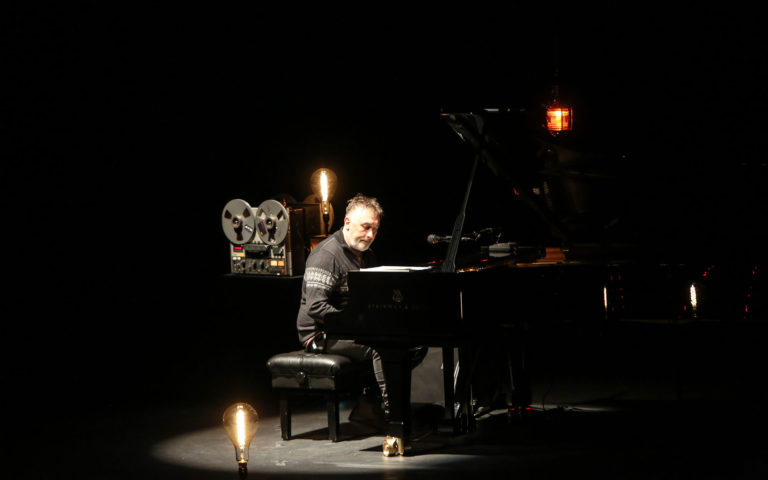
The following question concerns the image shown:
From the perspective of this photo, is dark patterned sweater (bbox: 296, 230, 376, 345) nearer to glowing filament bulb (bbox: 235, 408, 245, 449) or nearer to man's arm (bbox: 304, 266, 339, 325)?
man's arm (bbox: 304, 266, 339, 325)

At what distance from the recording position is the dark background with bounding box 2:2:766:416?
20.5 feet

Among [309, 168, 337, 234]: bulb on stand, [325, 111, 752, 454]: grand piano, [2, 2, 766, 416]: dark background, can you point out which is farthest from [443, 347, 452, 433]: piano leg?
[309, 168, 337, 234]: bulb on stand

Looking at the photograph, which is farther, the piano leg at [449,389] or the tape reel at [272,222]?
the tape reel at [272,222]

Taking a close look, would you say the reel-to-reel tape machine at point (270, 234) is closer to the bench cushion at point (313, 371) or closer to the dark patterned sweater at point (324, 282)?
the dark patterned sweater at point (324, 282)

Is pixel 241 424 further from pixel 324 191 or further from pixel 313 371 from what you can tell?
pixel 324 191

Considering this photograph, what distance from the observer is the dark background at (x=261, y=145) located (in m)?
6.26

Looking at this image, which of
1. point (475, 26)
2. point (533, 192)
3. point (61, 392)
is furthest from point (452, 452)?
point (475, 26)

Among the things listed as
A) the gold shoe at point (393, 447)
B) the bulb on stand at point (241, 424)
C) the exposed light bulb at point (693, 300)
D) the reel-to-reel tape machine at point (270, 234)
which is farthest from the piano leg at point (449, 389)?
the reel-to-reel tape machine at point (270, 234)

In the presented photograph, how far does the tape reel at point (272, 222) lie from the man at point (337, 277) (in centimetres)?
106

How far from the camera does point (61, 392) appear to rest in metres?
6.61

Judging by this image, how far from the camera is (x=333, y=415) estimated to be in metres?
5.20

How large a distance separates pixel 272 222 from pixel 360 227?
4.21ft

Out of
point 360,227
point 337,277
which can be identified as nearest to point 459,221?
point 360,227

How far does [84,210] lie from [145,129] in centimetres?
69
